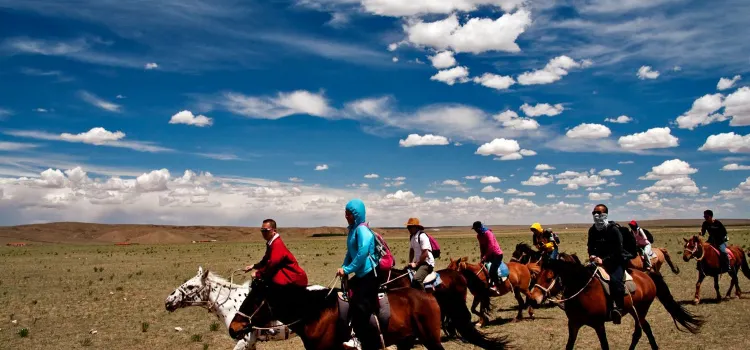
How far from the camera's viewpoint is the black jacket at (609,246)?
913 centimetres

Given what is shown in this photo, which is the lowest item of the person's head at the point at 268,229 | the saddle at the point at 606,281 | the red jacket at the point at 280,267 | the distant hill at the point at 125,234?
the distant hill at the point at 125,234

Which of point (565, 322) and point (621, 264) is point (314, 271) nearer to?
point (565, 322)

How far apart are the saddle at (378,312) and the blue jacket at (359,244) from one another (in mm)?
551

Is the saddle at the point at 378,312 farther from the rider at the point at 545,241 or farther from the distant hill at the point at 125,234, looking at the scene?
the distant hill at the point at 125,234

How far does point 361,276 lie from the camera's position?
23.4ft

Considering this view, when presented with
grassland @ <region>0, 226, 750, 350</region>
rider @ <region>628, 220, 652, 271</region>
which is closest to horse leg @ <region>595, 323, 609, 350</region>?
grassland @ <region>0, 226, 750, 350</region>

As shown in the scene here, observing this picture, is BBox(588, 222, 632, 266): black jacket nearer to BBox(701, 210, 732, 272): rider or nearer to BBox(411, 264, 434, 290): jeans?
BBox(411, 264, 434, 290): jeans

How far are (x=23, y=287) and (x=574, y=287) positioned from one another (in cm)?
2582

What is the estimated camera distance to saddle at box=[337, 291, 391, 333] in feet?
23.9

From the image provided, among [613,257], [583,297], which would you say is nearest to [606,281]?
[613,257]

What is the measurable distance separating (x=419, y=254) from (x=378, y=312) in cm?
351

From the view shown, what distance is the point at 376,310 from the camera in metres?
7.31

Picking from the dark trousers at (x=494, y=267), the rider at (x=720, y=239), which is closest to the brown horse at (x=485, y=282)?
the dark trousers at (x=494, y=267)

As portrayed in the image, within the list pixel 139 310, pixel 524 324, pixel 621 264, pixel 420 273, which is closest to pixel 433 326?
pixel 420 273
